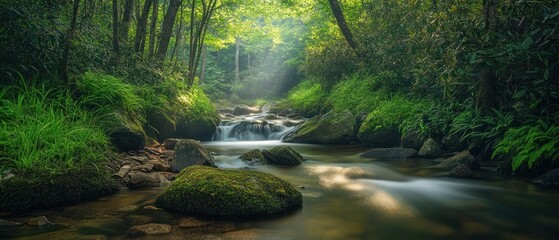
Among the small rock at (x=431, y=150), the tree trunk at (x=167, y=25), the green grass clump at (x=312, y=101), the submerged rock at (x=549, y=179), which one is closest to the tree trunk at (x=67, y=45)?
the tree trunk at (x=167, y=25)

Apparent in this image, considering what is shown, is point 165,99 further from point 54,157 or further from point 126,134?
point 54,157

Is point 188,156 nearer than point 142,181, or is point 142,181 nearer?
point 142,181

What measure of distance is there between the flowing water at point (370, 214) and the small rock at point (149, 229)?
3.8 inches

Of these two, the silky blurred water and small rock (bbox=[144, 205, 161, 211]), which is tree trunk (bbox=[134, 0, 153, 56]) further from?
small rock (bbox=[144, 205, 161, 211])

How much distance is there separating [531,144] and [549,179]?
2.01 feet

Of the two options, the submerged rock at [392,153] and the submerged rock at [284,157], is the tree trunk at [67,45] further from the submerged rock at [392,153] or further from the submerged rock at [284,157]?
the submerged rock at [392,153]

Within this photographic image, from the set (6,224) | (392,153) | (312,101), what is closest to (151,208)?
(6,224)

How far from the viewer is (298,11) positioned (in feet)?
65.3

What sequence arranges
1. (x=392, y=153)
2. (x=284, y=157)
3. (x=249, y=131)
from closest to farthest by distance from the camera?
1. (x=284, y=157)
2. (x=392, y=153)
3. (x=249, y=131)

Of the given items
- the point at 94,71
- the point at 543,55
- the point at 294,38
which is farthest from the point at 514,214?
the point at 294,38

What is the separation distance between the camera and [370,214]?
473 cm

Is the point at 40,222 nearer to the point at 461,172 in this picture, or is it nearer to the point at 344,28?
the point at 461,172

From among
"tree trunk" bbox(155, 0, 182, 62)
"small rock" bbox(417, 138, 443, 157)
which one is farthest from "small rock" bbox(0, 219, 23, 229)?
"tree trunk" bbox(155, 0, 182, 62)

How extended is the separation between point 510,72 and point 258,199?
232 inches
